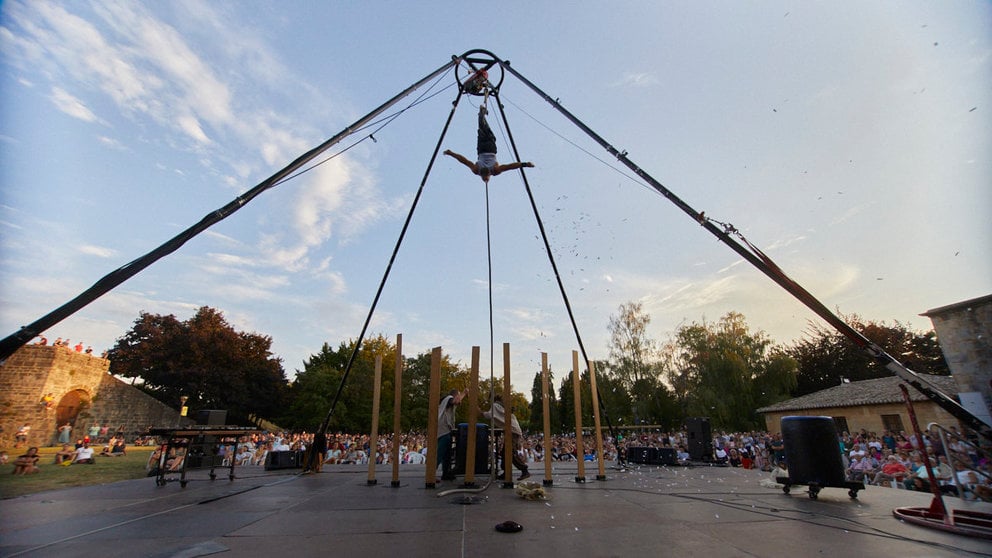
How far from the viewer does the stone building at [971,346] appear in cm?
1045

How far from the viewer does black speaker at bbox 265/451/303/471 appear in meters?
10.9

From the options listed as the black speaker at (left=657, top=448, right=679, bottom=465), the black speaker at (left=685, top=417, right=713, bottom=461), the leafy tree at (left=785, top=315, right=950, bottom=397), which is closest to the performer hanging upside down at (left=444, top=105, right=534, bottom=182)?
the black speaker at (left=657, top=448, right=679, bottom=465)

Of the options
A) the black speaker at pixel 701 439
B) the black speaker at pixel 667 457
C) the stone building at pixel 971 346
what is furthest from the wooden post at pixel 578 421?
the stone building at pixel 971 346

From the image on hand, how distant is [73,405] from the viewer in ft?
75.2

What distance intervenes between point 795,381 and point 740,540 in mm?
37982

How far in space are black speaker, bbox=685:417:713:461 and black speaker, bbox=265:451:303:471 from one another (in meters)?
11.6

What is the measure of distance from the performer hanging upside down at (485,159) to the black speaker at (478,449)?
16.7ft

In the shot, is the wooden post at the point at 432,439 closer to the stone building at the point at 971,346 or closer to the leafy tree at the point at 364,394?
the stone building at the point at 971,346

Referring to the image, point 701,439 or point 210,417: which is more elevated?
point 210,417

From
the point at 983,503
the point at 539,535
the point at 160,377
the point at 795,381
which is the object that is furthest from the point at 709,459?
the point at 160,377

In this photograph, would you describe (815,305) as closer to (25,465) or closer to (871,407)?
(25,465)

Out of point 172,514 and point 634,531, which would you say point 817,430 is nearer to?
point 634,531

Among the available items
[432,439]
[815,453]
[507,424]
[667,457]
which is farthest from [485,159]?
[667,457]

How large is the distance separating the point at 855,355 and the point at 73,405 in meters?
54.0
